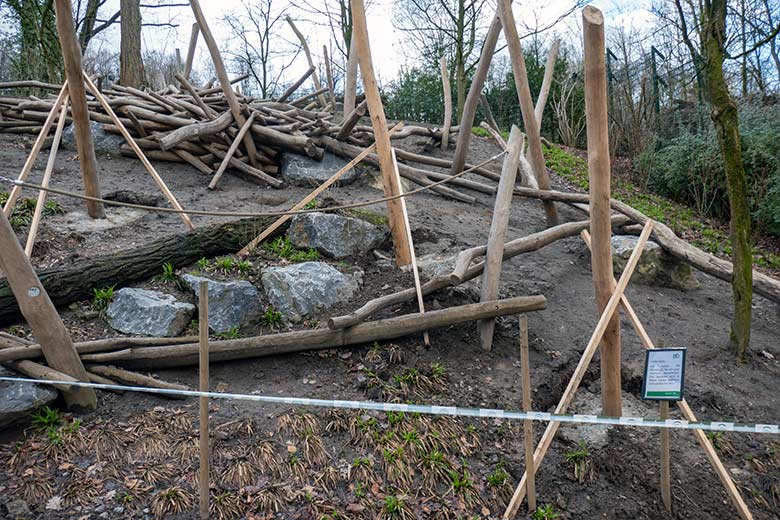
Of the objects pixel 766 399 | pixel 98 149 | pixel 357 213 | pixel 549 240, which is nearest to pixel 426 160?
pixel 357 213

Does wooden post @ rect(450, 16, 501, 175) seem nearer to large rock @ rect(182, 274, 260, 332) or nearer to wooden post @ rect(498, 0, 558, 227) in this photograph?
wooden post @ rect(498, 0, 558, 227)

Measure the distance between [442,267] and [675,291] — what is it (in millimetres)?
2653

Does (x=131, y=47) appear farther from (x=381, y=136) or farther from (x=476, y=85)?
(x=381, y=136)

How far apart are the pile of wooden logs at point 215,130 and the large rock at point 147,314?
317 centimetres

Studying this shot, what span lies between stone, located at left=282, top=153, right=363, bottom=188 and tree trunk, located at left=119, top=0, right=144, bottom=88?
4.43 m

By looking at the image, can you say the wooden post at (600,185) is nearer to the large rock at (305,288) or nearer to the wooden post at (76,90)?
the large rock at (305,288)

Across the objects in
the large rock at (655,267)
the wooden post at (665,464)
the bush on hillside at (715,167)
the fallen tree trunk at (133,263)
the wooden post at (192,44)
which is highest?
the wooden post at (192,44)

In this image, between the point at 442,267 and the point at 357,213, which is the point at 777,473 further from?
the point at 357,213

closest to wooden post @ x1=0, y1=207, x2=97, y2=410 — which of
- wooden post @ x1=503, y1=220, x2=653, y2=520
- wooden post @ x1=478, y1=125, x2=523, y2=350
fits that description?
wooden post @ x1=503, y1=220, x2=653, y2=520

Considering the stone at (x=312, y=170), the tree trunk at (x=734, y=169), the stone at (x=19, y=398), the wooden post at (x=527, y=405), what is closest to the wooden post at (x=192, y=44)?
the stone at (x=312, y=170)

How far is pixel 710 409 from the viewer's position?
13.0 ft

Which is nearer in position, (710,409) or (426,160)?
(710,409)

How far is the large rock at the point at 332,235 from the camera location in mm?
5191

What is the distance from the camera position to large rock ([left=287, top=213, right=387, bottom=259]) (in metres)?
5.19
